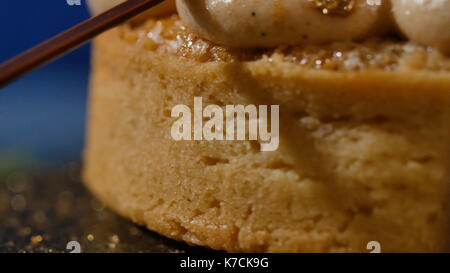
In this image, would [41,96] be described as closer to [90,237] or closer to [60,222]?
[60,222]

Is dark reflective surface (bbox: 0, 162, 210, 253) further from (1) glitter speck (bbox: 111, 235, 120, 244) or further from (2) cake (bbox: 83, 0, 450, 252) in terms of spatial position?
(2) cake (bbox: 83, 0, 450, 252)

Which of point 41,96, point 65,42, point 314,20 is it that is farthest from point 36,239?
point 41,96

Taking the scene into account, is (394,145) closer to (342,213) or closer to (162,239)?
(342,213)

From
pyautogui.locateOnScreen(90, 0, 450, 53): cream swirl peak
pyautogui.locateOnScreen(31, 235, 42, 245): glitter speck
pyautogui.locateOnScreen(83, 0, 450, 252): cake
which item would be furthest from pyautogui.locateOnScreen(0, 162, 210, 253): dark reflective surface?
pyautogui.locateOnScreen(90, 0, 450, 53): cream swirl peak

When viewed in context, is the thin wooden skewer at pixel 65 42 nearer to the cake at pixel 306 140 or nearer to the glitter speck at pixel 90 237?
the cake at pixel 306 140

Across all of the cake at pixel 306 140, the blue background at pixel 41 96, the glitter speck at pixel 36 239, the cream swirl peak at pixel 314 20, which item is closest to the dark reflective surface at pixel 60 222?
the glitter speck at pixel 36 239

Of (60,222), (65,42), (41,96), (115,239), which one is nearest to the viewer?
(65,42)
